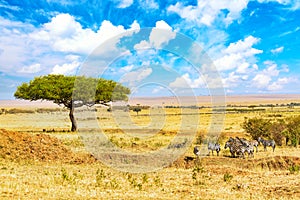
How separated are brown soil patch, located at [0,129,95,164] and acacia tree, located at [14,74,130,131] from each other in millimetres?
22163

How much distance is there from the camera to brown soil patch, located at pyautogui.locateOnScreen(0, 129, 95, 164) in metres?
21.5

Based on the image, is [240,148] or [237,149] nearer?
[240,148]

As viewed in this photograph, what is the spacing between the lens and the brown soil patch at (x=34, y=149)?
70.5 feet

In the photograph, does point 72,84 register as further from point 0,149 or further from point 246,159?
point 246,159

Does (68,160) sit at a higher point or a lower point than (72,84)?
lower

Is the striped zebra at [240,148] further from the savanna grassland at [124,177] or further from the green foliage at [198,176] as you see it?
the green foliage at [198,176]

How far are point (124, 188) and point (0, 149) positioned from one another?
1072 centimetres

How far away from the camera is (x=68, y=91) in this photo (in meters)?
46.8

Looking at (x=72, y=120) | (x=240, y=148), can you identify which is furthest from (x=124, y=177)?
(x=72, y=120)

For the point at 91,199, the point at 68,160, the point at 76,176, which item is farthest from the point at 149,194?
the point at 68,160

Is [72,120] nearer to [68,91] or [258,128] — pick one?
[68,91]

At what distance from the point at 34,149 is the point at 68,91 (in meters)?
24.8

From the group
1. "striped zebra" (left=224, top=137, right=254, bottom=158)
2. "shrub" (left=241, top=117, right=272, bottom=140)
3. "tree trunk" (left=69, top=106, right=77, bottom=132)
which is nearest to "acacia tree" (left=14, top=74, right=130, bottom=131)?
"tree trunk" (left=69, top=106, right=77, bottom=132)

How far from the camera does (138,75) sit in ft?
77.5
